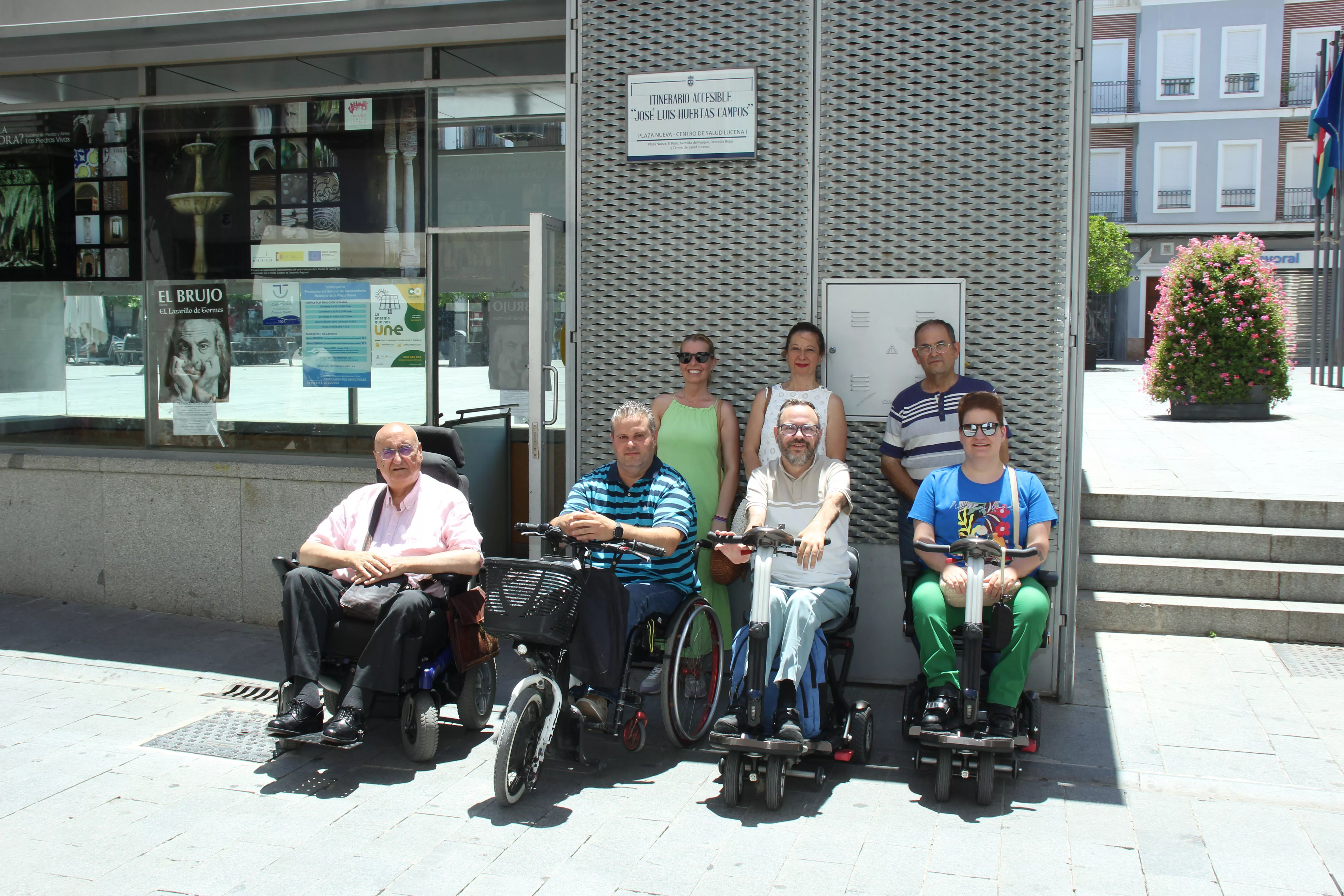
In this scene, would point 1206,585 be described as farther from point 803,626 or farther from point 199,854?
point 199,854

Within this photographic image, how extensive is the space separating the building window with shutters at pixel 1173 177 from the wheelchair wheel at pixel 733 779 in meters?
37.2

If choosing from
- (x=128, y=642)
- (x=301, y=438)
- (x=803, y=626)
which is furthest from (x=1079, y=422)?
(x=128, y=642)

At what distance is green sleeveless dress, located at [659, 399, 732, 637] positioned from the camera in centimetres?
538

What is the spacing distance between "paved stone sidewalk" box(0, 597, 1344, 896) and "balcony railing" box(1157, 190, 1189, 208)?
35.0 m

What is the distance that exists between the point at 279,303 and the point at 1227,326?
10.8 meters

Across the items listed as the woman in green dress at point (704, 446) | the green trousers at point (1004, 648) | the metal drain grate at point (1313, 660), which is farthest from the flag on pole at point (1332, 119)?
the green trousers at point (1004, 648)

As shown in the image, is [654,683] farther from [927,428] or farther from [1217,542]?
[1217,542]

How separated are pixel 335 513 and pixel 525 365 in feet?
7.20

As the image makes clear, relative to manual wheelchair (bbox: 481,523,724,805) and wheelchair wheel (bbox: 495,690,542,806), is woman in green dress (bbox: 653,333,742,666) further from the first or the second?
wheelchair wheel (bbox: 495,690,542,806)

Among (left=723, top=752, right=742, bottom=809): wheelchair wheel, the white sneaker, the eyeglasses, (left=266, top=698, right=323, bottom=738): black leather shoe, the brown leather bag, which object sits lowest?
(left=723, top=752, right=742, bottom=809): wheelchair wheel

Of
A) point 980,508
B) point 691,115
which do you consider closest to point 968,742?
point 980,508

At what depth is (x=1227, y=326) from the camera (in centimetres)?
1304

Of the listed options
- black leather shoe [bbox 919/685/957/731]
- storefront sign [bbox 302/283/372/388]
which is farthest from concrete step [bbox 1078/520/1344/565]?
storefront sign [bbox 302/283/372/388]

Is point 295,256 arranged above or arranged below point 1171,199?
below
